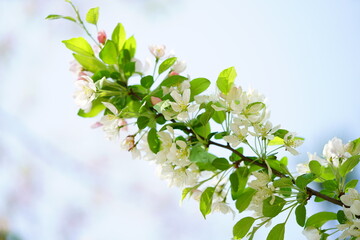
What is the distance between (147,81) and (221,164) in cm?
16

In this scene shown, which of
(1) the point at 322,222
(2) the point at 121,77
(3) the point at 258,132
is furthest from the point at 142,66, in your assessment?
(1) the point at 322,222

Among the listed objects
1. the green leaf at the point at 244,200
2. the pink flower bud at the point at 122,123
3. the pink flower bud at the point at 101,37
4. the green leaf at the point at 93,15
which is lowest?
the green leaf at the point at 244,200

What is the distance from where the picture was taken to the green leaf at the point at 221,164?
577 millimetres

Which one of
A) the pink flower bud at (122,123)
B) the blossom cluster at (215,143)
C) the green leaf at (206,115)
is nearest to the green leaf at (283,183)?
the blossom cluster at (215,143)

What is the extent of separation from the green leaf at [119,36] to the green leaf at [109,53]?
0.09ft

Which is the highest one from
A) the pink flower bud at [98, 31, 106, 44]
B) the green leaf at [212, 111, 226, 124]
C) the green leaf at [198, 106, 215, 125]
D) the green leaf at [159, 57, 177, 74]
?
the pink flower bud at [98, 31, 106, 44]

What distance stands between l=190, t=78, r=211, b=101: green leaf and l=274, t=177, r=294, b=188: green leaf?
0.56 feet

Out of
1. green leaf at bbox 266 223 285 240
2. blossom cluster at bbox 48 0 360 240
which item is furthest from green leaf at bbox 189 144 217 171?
green leaf at bbox 266 223 285 240

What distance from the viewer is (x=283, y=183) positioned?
53 cm

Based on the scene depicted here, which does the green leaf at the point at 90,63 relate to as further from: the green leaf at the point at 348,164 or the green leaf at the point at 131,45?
the green leaf at the point at 348,164

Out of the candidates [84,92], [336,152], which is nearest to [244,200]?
[336,152]

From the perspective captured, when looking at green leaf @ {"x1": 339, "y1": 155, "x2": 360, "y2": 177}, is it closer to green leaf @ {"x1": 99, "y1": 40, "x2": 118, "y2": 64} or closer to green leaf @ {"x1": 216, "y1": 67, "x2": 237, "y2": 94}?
green leaf @ {"x1": 216, "y1": 67, "x2": 237, "y2": 94}

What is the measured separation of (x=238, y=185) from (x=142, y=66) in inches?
9.0

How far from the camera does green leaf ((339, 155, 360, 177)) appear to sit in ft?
1.74
